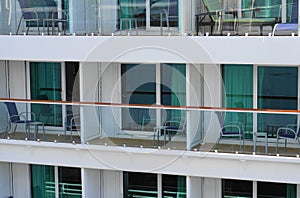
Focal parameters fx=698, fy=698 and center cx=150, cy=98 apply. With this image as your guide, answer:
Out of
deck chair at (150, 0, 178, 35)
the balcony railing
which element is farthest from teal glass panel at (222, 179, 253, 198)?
deck chair at (150, 0, 178, 35)

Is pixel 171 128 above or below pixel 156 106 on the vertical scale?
below

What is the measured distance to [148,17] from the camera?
1172cm

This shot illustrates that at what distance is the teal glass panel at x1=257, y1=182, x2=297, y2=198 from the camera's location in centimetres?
1167

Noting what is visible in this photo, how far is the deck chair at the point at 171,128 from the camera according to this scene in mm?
11477

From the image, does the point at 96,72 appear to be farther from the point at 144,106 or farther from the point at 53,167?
the point at 53,167

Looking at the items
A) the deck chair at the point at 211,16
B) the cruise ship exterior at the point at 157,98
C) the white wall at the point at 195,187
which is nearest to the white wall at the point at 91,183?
the cruise ship exterior at the point at 157,98

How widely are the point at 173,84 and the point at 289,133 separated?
233 centimetres

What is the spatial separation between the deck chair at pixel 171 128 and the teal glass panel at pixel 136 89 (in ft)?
1.24

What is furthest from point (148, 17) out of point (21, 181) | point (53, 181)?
point (21, 181)

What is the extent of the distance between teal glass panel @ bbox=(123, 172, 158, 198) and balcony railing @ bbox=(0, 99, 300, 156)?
42.4 inches

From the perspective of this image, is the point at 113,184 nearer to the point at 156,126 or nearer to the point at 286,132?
the point at 156,126

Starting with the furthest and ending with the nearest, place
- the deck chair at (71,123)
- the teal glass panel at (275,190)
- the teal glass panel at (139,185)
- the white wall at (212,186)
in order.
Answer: the teal glass panel at (139,185), the deck chair at (71,123), the white wall at (212,186), the teal glass panel at (275,190)

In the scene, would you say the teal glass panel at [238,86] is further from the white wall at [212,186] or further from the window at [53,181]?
the window at [53,181]

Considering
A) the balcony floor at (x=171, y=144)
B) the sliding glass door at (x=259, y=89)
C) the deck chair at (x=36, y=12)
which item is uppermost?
the deck chair at (x=36, y=12)
